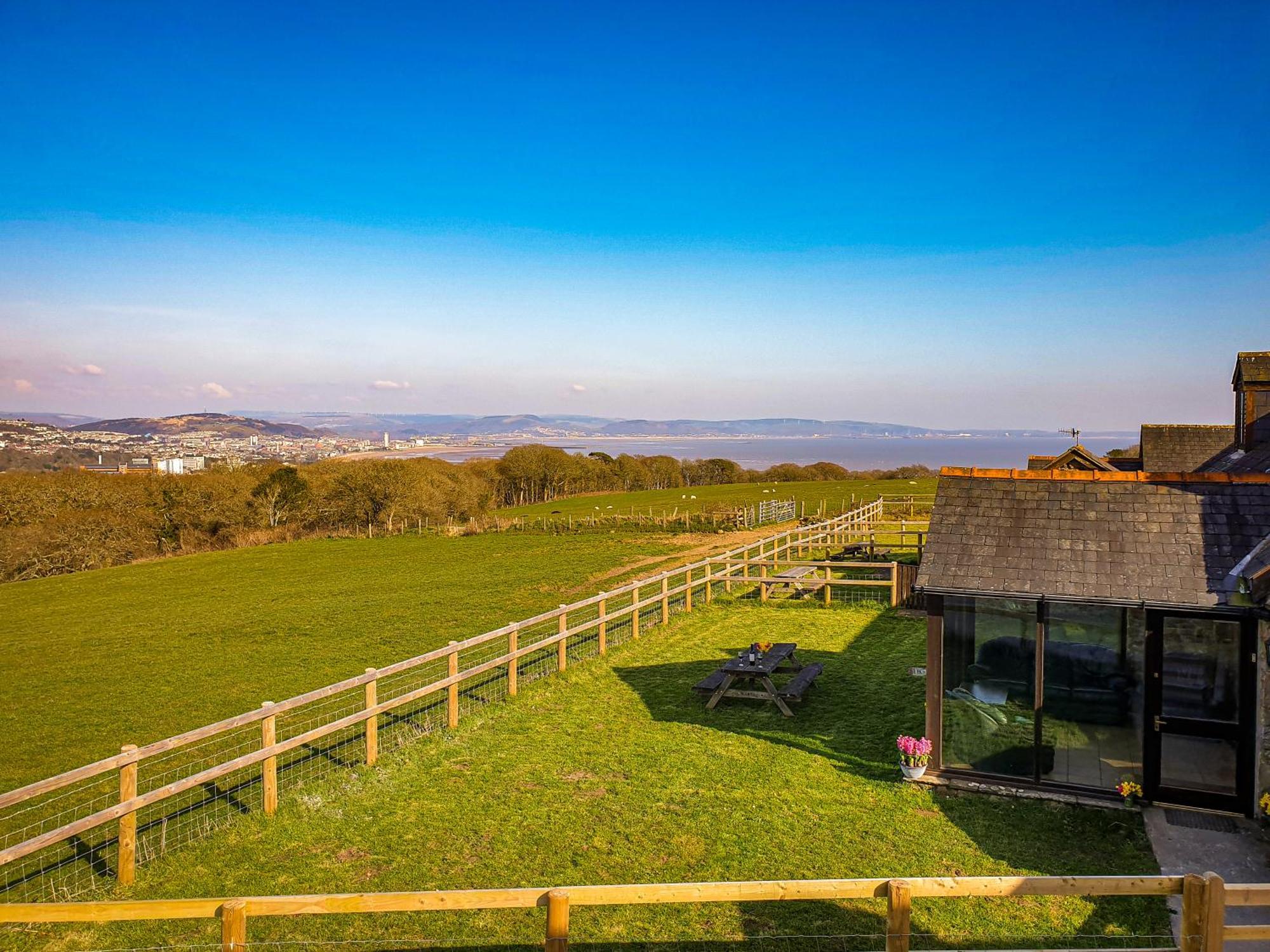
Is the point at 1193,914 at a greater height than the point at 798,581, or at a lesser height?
greater

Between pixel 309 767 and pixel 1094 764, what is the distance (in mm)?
8825

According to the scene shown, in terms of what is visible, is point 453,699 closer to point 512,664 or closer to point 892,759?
point 512,664

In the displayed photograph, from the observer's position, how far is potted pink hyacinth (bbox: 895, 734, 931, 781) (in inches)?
334

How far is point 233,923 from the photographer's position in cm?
407

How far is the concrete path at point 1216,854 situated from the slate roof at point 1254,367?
1045 cm

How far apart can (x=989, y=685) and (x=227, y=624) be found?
18.3 meters

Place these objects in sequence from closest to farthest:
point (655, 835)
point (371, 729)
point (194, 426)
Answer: point (655, 835), point (371, 729), point (194, 426)

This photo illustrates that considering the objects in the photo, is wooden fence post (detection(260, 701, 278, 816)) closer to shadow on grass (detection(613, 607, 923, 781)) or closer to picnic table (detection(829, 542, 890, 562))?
shadow on grass (detection(613, 607, 923, 781))

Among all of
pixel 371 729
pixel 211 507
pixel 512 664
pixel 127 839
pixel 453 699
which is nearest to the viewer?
pixel 127 839

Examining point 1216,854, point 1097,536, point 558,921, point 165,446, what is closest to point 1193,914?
point 558,921

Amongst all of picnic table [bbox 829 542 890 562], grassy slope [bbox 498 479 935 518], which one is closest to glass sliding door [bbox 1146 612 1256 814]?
picnic table [bbox 829 542 890 562]

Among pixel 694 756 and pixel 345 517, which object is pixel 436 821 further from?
pixel 345 517

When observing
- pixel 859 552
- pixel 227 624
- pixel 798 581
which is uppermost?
pixel 798 581

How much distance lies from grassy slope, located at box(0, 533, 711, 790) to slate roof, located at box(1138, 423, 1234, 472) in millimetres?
15302
